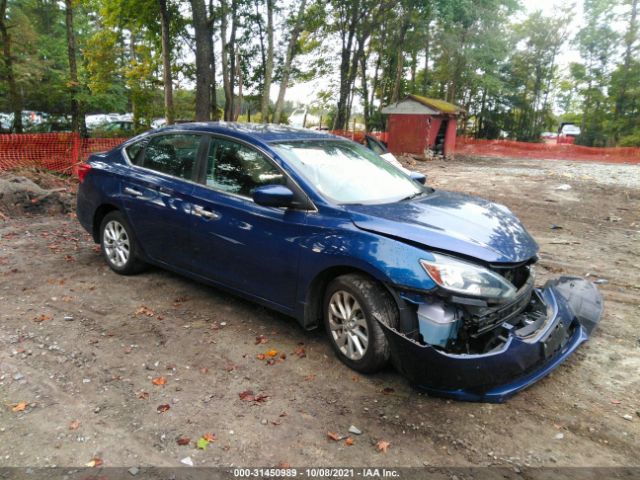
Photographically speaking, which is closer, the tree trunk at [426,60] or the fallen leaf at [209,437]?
the fallen leaf at [209,437]

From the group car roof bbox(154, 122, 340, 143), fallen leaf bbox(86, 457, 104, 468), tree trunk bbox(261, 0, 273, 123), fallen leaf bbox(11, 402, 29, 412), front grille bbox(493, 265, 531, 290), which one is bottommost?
fallen leaf bbox(86, 457, 104, 468)

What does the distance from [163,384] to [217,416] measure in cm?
57

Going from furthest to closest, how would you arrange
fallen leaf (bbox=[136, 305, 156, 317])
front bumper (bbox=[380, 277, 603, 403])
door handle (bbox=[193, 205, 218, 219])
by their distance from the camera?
1. fallen leaf (bbox=[136, 305, 156, 317])
2. door handle (bbox=[193, 205, 218, 219])
3. front bumper (bbox=[380, 277, 603, 403])

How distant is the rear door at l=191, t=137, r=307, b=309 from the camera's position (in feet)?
12.3

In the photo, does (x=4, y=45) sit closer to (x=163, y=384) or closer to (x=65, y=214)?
(x=65, y=214)

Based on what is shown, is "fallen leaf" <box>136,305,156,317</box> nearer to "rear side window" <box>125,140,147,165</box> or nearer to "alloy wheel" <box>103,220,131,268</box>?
"alloy wheel" <box>103,220,131,268</box>

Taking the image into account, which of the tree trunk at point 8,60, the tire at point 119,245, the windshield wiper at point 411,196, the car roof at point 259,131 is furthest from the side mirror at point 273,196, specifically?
the tree trunk at point 8,60

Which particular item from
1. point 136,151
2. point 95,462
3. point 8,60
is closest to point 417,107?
point 8,60

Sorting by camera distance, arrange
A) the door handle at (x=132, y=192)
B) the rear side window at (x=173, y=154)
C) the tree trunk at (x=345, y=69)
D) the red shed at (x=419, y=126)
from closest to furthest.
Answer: the rear side window at (x=173, y=154), the door handle at (x=132, y=192), the red shed at (x=419, y=126), the tree trunk at (x=345, y=69)

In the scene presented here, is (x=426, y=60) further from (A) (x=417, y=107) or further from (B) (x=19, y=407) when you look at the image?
(B) (x=19, y=407)

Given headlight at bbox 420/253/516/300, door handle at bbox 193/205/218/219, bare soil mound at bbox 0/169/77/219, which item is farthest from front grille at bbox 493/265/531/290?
bare soil mound at bbox 0/169/77/219

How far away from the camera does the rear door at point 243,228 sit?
3734mm

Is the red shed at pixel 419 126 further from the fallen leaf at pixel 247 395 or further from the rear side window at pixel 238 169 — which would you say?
the fallen leaf at pixel 247 395

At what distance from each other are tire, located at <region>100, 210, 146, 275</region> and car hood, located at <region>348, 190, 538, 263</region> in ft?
8.90
